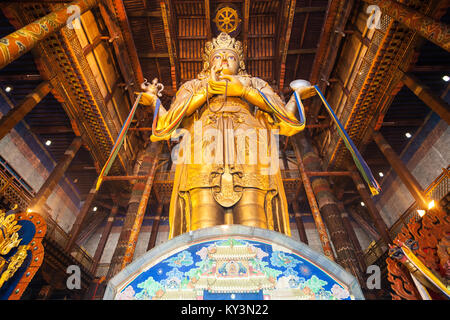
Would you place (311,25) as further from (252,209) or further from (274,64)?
(252,209)

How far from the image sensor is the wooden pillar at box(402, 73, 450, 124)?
16.2ft

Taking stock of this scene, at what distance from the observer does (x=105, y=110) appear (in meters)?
6.80

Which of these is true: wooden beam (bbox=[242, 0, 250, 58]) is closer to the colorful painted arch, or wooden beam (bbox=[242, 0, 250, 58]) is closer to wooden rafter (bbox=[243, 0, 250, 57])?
wooden rafter (bbox=[243, 0, 250, 57])

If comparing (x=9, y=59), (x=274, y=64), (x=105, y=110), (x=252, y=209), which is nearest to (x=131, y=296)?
(x=252, y=209)

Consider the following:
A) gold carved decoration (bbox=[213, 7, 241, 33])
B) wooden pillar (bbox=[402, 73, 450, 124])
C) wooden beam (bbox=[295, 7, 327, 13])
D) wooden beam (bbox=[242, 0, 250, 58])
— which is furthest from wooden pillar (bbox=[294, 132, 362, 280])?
gold carved decoration (bbox=[213, 7, 241, 33])

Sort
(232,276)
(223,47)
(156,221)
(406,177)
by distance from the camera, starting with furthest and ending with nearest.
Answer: (156,221) < (406,177) < (223,47) < (232,276)

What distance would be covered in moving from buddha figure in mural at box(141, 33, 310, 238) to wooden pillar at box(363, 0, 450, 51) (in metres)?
2.43

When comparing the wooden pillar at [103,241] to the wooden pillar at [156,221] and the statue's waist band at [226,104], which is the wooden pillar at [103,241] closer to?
the wooden pillar at [156,221]

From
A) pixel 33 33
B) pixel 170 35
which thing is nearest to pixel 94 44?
pixel 170 35

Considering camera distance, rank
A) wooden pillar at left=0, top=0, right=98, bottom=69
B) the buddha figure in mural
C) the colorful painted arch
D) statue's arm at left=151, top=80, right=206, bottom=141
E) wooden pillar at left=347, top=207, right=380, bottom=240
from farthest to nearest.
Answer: wooden pillar at left=347, top=207, right=380, bottom=240 → wooden pillar at left=0, top=0, right=98, bottom=69 → statue's arm at left=151, top=80, right=206, bottom=141 → the buddha figure in mural → the colorful painted arch

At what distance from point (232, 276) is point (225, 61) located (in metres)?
3.67

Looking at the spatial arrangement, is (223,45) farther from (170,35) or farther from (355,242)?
(355,242)

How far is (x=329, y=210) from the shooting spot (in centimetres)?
742

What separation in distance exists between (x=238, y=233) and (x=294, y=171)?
8463mm
